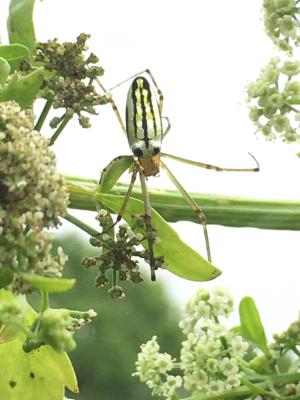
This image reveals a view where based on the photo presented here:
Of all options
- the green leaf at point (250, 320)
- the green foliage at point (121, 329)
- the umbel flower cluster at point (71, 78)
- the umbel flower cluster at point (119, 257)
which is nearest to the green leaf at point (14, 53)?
the umbel flower cluster at point (71, 78)

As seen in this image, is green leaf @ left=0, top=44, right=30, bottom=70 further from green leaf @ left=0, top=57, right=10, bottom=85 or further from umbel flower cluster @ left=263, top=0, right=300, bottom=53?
umbel flower cluster @ left=263, top=0, right=300, bottom=53

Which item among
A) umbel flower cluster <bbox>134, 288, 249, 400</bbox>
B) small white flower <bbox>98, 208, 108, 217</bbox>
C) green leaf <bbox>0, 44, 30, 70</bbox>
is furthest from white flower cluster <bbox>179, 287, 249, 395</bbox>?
green leaf <bbox>0, 44, 30, 70</bbox>

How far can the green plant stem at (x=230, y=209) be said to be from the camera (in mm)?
627

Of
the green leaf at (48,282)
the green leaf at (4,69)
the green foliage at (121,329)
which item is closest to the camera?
the green leaf at (48,282)

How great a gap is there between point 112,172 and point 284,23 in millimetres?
141

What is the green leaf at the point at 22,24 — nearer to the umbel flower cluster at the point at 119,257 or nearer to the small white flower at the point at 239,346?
the umbel flower cluster at the point at 119,257

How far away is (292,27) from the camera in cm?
55

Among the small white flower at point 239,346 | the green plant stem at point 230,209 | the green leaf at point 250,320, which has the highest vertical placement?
the green plant stem at point 230,209

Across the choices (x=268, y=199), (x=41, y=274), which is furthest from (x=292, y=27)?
(x=41, y=274)

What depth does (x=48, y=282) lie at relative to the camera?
1.31 ft

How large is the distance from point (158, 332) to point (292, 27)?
3.44 m

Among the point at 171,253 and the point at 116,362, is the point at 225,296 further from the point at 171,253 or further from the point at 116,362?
the point at 116,362

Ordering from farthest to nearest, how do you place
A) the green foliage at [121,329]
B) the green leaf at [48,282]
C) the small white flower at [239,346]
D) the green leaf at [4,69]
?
the green foliage at [121,329]
the small white flower at [239,346]
the green leaf at [4,69]
the green leaf at [48,282]

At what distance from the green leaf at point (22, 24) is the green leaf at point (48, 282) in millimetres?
222
